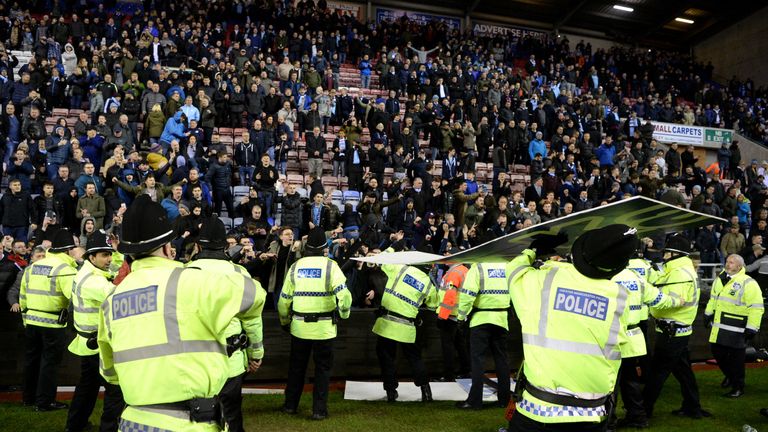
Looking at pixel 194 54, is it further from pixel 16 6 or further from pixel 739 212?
pixel 739 212

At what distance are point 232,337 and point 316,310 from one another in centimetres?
150

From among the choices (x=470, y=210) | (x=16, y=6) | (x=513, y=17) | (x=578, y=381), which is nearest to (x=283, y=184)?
(x=470, y=210)

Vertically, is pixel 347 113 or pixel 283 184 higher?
pixel 347 113

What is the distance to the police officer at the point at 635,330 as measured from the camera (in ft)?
20.8

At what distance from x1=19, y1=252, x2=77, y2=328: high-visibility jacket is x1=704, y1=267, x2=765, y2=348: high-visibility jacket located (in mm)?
7843

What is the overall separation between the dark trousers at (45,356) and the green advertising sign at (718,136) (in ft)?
86.4

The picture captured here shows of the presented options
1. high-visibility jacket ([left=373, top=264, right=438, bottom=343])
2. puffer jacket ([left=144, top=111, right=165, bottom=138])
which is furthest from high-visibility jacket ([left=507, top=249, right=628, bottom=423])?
puffer jacket ([left=144, top=111, right=165, bottom=138])

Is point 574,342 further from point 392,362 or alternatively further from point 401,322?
point 392,362

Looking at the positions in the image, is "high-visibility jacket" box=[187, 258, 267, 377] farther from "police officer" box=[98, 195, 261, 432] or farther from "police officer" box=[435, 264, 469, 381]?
"police officer" box=[435, 264, 469, 381]

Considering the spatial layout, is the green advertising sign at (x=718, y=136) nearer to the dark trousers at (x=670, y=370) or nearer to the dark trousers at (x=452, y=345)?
the dark trousers at (x=452, y=345)

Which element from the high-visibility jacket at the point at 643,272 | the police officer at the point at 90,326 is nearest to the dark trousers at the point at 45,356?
the police officer at the point at 90,326

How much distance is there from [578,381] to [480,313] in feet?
13.0

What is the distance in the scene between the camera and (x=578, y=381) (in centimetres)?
344

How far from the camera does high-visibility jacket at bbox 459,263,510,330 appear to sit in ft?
24.0
